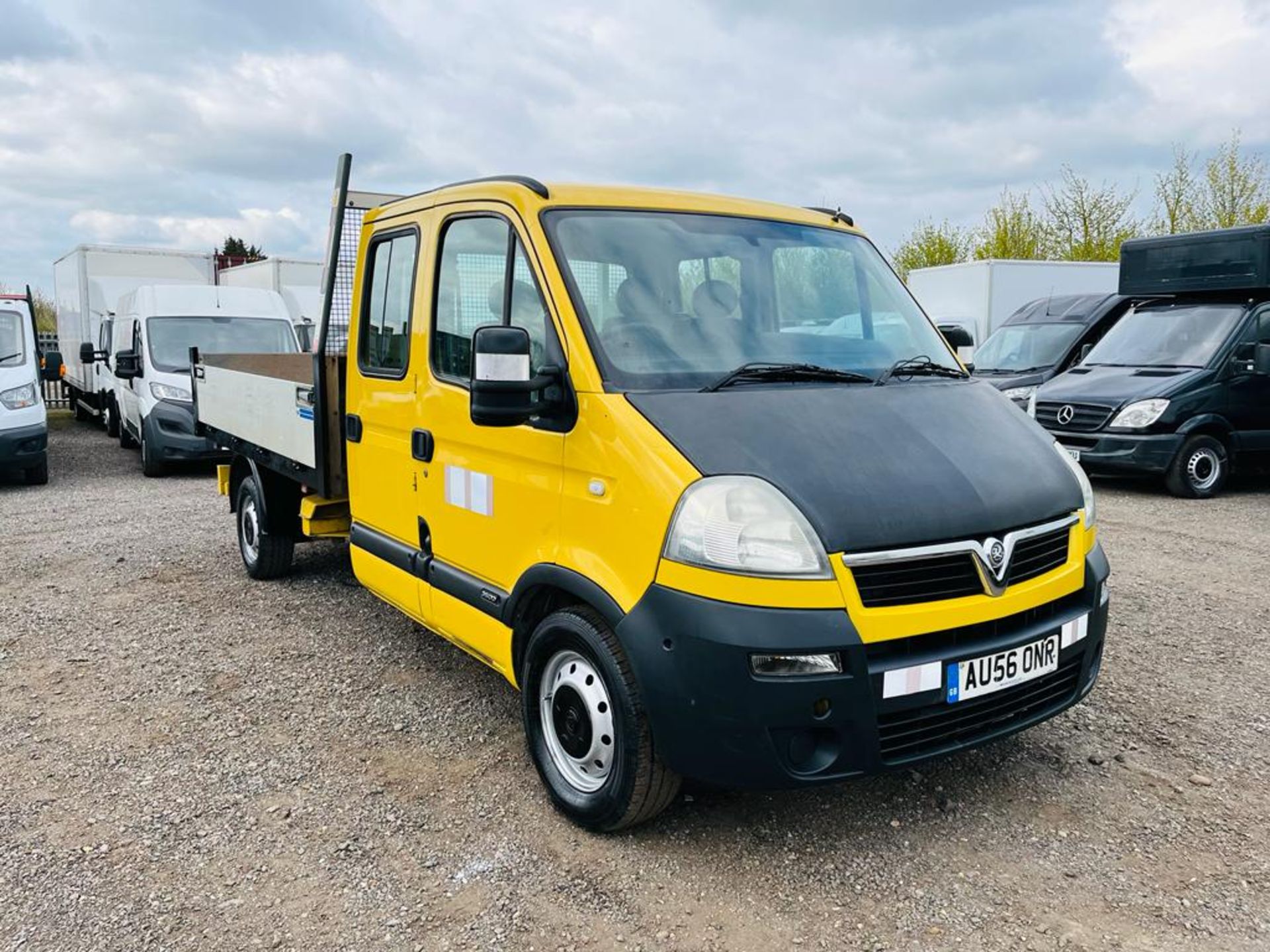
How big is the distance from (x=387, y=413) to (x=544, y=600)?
4.78ft

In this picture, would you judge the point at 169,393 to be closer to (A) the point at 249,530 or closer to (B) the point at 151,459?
(B) the point at 151,459

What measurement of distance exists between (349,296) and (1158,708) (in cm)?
430

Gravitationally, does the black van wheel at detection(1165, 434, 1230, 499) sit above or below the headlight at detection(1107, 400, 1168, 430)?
below

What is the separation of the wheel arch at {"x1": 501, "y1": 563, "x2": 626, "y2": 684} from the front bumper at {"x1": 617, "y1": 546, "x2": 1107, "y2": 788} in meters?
0.12

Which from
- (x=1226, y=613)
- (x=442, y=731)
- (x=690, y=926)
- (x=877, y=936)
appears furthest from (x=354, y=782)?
(x=1226, y=613)

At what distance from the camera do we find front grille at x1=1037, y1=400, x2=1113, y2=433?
32.9ft

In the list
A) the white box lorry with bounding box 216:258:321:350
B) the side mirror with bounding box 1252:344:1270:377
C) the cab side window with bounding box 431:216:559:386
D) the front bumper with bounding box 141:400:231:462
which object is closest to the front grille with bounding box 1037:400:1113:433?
the side mirror with bounding box 1252:344:1270:377

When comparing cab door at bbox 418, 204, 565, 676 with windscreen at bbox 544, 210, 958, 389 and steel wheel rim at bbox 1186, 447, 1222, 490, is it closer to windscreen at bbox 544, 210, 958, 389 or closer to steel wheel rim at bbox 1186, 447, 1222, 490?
windscreen at bbox 544, 210, 958, 389

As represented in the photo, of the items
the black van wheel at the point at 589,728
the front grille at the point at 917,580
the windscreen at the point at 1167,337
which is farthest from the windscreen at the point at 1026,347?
the black van wheel at the point at 589,728

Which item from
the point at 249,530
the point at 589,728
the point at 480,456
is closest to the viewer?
the point at 589,728

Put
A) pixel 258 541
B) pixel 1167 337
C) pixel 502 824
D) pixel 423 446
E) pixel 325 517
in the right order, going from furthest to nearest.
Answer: pixel 1167 337 < pixel 258 541 < pixel 325 517 < pixel 423 446 < pixel 502 824

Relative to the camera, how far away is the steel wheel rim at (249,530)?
6648 millimetres

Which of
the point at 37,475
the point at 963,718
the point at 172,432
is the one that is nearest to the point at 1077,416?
the point at 963,718

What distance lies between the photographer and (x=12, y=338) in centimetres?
1120
